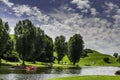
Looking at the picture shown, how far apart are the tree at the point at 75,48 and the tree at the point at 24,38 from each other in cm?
5093

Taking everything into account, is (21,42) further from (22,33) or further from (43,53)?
(43,53)

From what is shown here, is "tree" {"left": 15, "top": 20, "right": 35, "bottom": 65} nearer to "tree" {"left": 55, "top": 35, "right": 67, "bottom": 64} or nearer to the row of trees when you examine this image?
the row of trees

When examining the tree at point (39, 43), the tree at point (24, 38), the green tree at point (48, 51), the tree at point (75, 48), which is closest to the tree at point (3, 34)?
the tree at point (24, 38)

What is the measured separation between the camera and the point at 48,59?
613 feet

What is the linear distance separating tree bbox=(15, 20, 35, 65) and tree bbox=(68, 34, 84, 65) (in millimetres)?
50933

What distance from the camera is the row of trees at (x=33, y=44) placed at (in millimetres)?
136375

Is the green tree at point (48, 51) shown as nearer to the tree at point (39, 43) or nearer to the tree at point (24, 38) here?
the tree at point (39, 43)

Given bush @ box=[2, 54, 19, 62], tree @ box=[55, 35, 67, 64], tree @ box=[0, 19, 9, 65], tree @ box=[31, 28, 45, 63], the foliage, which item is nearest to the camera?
tree @ box=[0, 19, 9, 65]

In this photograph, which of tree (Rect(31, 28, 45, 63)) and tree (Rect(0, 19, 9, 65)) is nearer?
tree (Rect(0, 19, 9, 65))

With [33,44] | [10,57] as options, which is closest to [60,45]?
[10,57]

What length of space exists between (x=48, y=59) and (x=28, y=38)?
5066 centimetres

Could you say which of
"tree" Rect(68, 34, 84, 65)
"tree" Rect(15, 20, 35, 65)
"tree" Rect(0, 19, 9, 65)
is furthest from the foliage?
"tree" Rect(0, 19, 9, 65)

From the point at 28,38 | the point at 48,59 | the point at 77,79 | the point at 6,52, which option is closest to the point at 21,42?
the point at 28,38

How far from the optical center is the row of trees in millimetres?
136375
